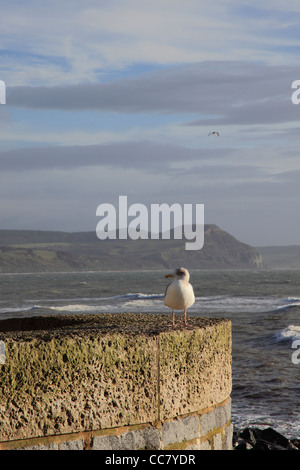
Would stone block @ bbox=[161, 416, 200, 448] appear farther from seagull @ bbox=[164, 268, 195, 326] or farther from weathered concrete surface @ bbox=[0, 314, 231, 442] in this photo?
seagull @ bbox=[164, 268, 195, 326]

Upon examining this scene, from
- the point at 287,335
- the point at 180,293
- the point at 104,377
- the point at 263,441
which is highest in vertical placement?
the point at 180,293

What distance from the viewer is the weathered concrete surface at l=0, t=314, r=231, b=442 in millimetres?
4258

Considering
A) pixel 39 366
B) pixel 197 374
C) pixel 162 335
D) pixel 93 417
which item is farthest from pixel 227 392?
pixel 39 366

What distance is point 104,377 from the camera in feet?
14.9

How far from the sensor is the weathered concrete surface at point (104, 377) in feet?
14.0

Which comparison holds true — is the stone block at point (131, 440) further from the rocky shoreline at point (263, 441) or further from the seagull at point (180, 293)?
the rocky shoreline at point (263, 441)

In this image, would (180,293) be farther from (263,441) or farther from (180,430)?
(263,441)

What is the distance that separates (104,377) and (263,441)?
5621mm

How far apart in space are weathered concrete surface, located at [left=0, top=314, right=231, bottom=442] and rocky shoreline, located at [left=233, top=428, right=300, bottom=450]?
4.09 metres

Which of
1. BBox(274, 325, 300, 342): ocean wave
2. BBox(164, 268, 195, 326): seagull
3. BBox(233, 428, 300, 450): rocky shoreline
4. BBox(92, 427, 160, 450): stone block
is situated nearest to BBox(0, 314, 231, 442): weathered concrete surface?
BBox(92, 427, 160, 450): stone block

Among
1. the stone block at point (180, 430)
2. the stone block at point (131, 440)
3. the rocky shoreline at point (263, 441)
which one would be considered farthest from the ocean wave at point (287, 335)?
the stone block at point (131, 440)

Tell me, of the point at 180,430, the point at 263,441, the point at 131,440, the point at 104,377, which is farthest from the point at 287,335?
the point at 104,377

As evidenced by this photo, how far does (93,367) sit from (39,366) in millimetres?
386
